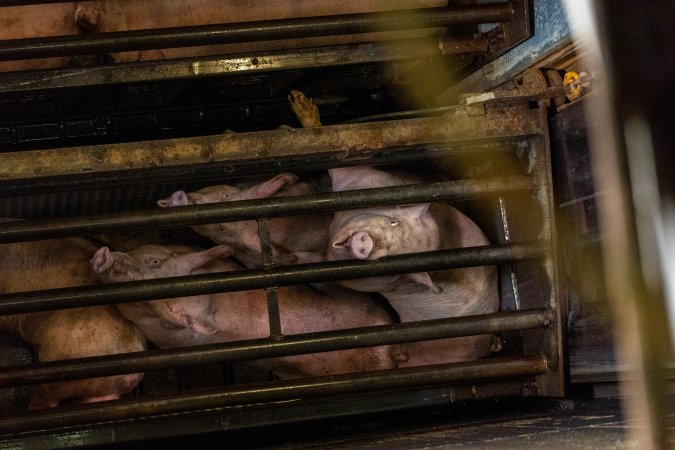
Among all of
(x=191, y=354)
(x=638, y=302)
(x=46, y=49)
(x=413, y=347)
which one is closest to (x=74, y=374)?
(x=191, y=354)

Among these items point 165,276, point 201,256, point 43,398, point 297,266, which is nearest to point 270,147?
point 297,266

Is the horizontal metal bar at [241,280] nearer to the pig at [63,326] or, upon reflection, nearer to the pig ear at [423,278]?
the pig ear at [423,278]

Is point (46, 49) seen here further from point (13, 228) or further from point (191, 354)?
point (191, 354)

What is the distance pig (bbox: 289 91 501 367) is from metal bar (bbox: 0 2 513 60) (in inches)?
15.2

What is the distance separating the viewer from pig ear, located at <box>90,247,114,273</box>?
7.40ft

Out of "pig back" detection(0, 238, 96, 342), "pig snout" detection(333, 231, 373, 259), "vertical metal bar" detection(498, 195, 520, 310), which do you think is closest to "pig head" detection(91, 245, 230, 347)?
"pig back" detection(0, 238, 96, 342)

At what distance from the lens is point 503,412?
2.52 m

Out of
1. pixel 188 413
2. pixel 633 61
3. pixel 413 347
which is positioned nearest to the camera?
pixel 633 61

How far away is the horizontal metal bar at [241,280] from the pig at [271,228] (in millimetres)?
343

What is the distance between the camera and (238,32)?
2.20 meters

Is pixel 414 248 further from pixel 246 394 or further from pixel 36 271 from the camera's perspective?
pixel 36 271

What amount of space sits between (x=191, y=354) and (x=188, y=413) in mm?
353

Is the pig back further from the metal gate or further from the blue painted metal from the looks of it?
the blue painted metal

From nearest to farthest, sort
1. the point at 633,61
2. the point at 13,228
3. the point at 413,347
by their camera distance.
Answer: the point at 633,61 < the point at 13,228 < the point at 413,347
